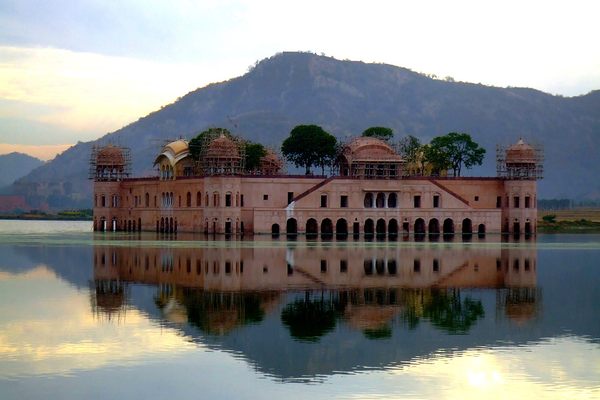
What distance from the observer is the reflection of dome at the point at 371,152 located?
270 feet

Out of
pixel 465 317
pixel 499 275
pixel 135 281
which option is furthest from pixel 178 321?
A: pixel 499 275

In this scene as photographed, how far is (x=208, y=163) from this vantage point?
81750 millimetres

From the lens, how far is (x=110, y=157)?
9462cm

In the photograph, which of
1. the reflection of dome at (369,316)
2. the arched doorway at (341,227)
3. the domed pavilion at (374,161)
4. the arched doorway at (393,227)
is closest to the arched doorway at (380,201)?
the domed pavilion at (374,161)

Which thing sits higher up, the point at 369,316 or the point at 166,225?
the point at 166,225

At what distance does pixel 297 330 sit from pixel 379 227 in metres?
59.5

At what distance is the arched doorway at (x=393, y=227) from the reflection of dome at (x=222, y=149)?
13389 millimetres

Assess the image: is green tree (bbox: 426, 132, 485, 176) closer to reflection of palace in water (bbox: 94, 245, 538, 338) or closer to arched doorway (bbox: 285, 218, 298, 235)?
arched doorway (bbox: 285, 218, 298, 235)

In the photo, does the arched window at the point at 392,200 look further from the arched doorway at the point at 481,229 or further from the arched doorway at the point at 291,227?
the arched doorway at the point at 291,227

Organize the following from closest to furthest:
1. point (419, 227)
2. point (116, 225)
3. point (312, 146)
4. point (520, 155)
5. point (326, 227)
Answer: point (326, 227)
point (419, 227)
point (520, 155)
point (312, 146)
point (116, 225)

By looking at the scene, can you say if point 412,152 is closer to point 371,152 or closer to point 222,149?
point 371,152

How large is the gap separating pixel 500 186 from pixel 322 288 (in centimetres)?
5783

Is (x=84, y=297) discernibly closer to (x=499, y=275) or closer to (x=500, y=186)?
(x=499, y=275)

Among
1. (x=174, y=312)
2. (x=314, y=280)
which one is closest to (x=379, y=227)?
(x=314, y=280)
